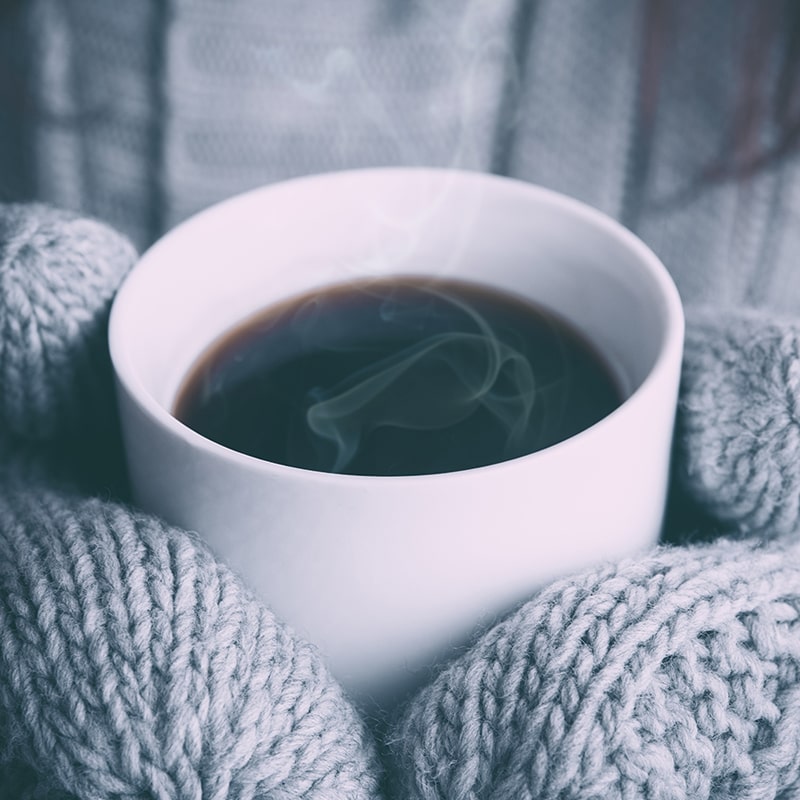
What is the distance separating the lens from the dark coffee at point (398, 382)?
0.59 metres

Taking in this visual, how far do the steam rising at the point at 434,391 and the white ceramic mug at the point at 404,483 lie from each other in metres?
0.06

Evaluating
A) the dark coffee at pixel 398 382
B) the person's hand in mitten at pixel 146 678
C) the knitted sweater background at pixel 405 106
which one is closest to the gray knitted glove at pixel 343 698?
the person's hand in mitten at pixel 146 678

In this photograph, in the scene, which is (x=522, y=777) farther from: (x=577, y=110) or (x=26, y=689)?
(x=577, y=110)

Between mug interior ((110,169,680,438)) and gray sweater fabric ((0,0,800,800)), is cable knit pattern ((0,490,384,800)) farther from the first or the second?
mug interior ((110,169,680,438))

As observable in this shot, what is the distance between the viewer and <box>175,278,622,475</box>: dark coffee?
586mm

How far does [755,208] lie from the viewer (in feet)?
3.31

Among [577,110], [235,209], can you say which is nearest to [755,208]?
[577,110]

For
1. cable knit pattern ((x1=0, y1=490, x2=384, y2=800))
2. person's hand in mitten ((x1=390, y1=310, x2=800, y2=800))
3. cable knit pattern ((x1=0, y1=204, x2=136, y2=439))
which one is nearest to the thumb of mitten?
cable knit pattern ((x1=0, y1=204, x2=136, y2=439))

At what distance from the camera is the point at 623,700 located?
0.43 meters

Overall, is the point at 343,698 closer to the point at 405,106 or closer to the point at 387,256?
the point at 387,256

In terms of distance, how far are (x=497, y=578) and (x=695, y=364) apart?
0.19 meters

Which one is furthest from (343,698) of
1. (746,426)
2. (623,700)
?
(746,426)

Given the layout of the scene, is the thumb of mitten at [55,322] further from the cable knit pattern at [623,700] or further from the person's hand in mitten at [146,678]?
the cable knit pattern at [623,700]

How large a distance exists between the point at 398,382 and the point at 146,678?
273mm
